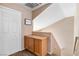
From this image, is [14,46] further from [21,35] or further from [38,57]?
[38,57]

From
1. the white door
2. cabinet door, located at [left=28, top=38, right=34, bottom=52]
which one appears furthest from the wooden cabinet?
the white door

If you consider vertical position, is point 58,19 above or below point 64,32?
above

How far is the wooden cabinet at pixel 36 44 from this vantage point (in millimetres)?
1428

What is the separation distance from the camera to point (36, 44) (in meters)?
1.49

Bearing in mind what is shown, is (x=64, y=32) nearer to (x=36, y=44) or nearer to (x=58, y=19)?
(x=58, y=19)

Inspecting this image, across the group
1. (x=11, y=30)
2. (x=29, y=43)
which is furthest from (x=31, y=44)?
(x=11, y=30)

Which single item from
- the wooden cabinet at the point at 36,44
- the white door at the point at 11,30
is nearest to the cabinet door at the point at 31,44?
the wooden cabinet at the point at 36,44

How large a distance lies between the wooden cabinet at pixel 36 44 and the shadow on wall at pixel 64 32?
18 cm

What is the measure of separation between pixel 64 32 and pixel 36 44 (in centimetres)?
50

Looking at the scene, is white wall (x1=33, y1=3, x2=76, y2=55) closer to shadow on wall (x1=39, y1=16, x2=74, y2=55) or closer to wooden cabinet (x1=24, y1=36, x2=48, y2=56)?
shadow on wall (x1=39, y1=16, x2=74, y2=55)

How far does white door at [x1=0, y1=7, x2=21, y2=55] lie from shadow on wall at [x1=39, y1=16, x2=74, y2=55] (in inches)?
16.7

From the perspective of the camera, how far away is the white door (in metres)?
1.46

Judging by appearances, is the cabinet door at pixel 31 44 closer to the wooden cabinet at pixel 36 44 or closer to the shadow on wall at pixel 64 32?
the wooden cabinet at pixel 36 44

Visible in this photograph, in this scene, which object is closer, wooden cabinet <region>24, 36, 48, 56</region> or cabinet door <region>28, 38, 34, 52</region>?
wooden cabinet <region>24, 36, 48, 56</region>
